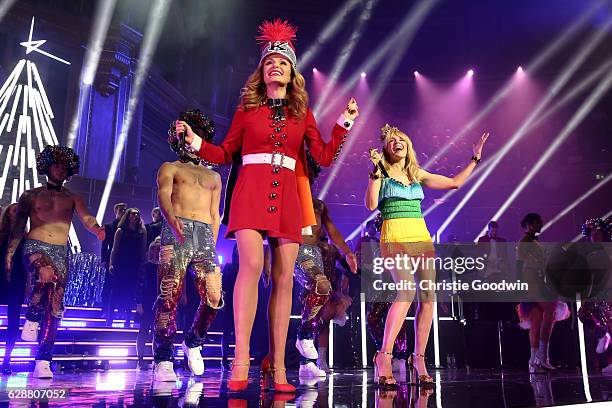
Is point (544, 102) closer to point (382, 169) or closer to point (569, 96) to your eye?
point (569, 96)

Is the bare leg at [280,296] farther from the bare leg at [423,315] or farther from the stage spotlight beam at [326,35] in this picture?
the stage spotlight beam at [326,35]

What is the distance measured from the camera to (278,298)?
3.20 meters

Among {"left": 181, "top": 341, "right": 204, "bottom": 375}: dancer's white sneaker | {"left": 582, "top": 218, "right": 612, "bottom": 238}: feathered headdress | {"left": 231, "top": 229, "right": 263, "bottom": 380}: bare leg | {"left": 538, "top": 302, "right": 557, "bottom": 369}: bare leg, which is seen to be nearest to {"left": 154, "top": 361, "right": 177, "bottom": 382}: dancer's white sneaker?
{"left": 181, "top": 341, "right": 204, "bottom": 375}: dancer's white sneaker

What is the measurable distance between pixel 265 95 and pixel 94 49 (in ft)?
36.2

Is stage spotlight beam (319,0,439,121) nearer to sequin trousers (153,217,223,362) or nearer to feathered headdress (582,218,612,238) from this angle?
feathered headdress (582,218,612,238)

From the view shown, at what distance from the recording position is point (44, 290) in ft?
16.4

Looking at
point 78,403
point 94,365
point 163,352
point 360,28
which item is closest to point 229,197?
point 78,403

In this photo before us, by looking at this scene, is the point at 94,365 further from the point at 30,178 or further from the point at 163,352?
the point at 30,178

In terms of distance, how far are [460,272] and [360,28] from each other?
1079cm

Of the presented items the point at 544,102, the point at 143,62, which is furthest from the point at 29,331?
the point at 544,102

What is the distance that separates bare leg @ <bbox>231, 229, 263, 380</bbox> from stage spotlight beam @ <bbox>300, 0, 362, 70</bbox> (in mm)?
15171

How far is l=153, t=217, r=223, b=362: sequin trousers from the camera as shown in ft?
15.0

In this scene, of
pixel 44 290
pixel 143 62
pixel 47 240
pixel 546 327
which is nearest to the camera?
pixel 44 290

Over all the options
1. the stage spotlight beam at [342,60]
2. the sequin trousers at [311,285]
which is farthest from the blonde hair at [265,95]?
the stage spotlight beam at [342,60]
